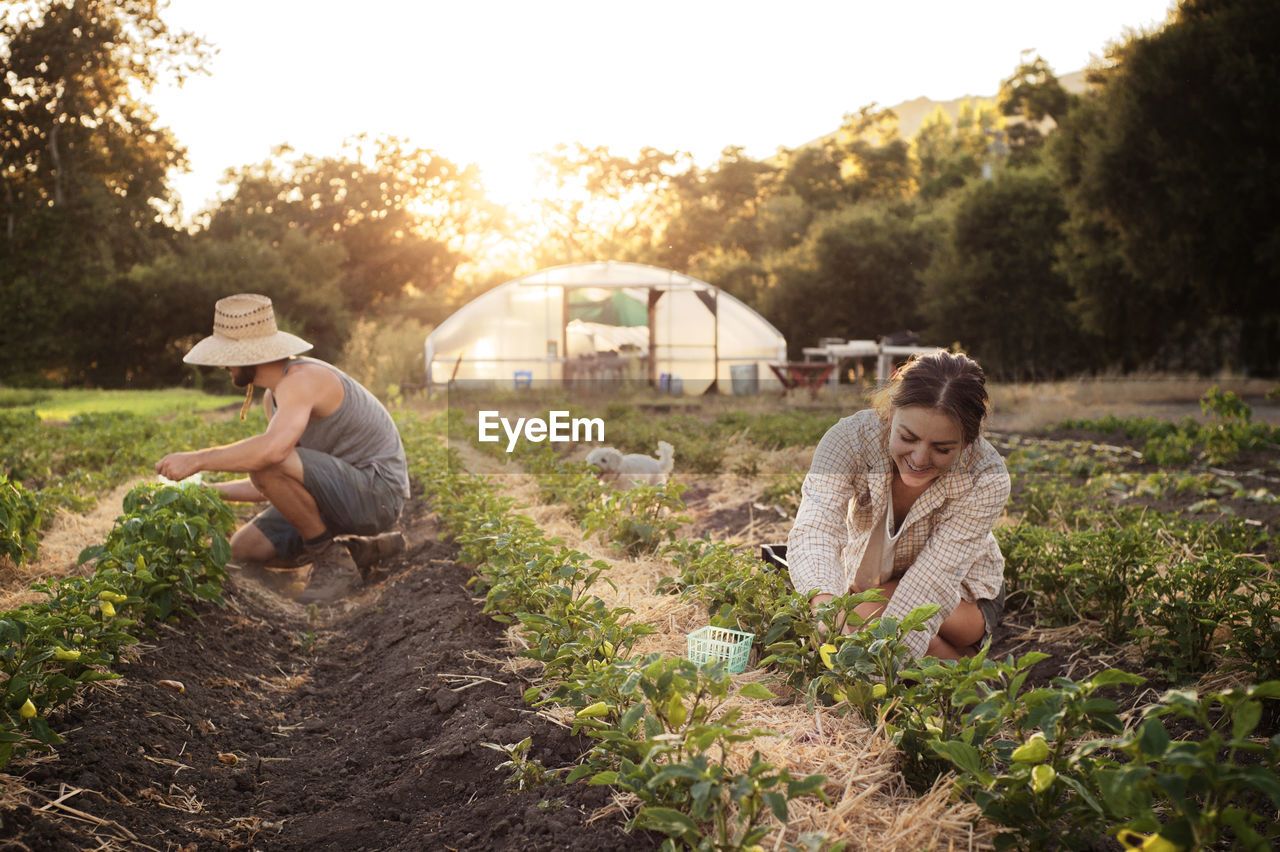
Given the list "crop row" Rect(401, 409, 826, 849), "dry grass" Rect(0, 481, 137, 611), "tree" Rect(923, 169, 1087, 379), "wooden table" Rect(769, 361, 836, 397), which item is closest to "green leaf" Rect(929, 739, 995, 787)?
"crop row" Rect(401, 409, 826, 849)

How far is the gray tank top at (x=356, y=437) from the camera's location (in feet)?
16.2

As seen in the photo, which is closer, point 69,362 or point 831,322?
point 69,362

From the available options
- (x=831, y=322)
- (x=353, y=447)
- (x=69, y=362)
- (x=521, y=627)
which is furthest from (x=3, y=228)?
(x=521, y=627)

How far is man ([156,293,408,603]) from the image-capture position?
439 centimetres

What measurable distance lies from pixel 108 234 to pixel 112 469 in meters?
22.1

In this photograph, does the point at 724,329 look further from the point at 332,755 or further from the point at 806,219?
the point at 332,755

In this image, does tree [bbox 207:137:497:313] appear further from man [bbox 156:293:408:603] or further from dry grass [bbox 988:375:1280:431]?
man [bbox 156:293:408:603]

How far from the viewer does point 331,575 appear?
4.93 metres

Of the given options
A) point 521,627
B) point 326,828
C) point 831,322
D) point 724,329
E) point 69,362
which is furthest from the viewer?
point 831,322

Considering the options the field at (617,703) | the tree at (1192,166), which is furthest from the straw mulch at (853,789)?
the tree at (1192,166)

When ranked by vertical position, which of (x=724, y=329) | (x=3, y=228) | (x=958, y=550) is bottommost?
(x=958, y=550)

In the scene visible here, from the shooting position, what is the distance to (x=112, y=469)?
658 cm

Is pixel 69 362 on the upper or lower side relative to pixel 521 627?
upper

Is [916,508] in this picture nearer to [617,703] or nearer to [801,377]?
[617,703]
